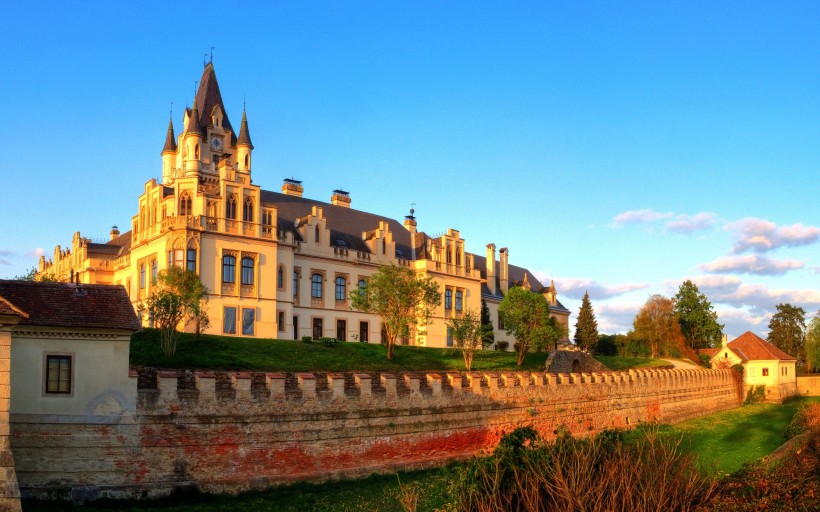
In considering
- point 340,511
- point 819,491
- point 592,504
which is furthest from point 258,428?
point 819,491

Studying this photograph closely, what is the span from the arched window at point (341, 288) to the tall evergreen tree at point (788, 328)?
191 feet

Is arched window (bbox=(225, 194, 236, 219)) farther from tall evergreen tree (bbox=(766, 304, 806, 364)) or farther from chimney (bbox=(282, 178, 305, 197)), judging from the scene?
tall evergreen tree (bbox=(766, 304, 806, 364))

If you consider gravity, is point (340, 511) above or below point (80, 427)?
below

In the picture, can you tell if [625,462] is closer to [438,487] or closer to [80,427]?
[438,487]

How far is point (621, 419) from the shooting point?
39312 millimetres

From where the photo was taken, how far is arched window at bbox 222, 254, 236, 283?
46.3 metres

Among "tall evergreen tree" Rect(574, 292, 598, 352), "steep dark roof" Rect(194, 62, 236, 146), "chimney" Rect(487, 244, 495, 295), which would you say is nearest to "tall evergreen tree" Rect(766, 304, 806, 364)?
"tall evergreen tree" Rect(574, 292, 598, 352)

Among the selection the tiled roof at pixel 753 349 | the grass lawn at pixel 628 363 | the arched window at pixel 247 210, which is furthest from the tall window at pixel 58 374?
the tiled roof at pixel 753 349

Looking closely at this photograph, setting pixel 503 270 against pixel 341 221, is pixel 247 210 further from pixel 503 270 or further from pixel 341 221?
pixel 503 270

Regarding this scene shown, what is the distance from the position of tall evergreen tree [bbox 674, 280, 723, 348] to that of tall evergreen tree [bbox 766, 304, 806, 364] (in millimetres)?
14373

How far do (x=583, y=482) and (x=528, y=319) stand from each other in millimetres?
40901

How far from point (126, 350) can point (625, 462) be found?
13.3 m

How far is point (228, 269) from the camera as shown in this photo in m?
46.5

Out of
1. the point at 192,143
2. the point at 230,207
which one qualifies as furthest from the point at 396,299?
the point at 192,143
